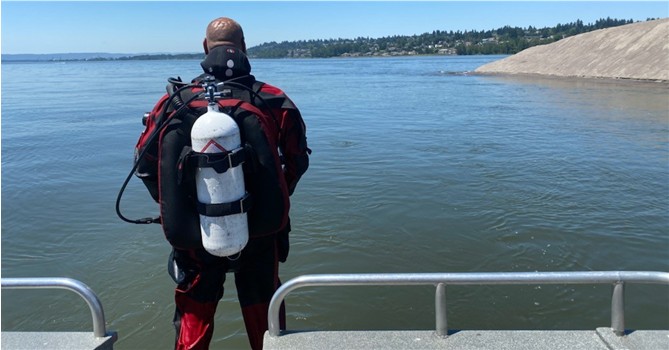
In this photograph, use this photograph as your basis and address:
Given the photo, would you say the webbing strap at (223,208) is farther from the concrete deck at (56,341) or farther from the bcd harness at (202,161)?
the concrete deck at (56,341)

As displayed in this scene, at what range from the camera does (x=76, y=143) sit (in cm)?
1680

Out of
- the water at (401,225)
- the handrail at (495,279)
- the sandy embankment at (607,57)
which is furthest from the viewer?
the sandy embankment at (607,57)

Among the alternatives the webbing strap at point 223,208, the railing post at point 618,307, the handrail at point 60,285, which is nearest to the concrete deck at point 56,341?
the handrail at point 60,285

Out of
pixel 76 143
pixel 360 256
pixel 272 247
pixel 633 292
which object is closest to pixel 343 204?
pixel 360 256

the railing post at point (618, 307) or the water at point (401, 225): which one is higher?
the railing post at point (618, 307)

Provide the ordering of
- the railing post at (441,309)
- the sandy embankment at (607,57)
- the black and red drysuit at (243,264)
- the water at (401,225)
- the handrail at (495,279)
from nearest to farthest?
the handrail at (495,279)
the railing post at (441,309)
the black and red drysuit at (243,264)
the water at (401,225)
the sandy embankment at (607,57)

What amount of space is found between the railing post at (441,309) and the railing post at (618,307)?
87cm

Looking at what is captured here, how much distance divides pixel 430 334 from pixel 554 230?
5.18 meters

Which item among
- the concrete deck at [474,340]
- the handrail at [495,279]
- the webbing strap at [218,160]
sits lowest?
Result: the concrete deck at [474,340]

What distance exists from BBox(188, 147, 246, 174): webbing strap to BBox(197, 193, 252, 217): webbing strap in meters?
0.17

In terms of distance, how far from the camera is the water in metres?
5.64

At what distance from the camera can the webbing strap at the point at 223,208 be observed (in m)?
2.86

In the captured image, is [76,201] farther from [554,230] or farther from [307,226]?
[554,230]

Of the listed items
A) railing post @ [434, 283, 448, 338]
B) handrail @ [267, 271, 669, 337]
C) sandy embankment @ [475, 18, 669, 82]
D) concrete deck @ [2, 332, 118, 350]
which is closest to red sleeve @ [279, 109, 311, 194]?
handrail @ [267, 271, 669, 337]
